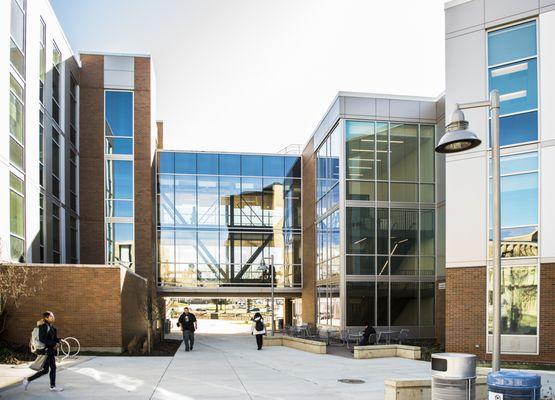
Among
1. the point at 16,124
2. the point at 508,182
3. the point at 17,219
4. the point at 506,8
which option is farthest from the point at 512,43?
the point at 17,219

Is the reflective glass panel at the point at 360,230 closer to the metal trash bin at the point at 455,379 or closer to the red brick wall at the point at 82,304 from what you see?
the red brick wall at the point at 82,304

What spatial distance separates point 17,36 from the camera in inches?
853

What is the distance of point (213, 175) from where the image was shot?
123ft

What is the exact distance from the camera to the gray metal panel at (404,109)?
28.0 meters

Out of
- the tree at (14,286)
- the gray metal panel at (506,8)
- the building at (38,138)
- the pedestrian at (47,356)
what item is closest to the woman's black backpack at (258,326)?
the tree at (14,286)

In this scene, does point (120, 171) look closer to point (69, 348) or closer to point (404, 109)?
point (404, 109)

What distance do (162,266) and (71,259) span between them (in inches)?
299

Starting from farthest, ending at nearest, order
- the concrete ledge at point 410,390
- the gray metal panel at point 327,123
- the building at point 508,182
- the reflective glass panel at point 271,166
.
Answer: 1. the reflective glass panel at point 271,166
2. the gray metal panel at point 327,123
3. the building at point 508,182
4. the concrete ledge at point 410,390

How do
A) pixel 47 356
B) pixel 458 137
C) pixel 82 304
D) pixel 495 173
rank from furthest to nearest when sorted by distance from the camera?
1. pixel 82 304
2. pixel 47 356
3. pixel 495 173
4. pixel 458 137

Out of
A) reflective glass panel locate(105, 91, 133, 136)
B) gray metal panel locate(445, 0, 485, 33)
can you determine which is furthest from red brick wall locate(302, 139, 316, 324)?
gray metal panel locate(445, 0, 485, 33)

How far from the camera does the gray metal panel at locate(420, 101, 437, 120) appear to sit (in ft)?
91.9

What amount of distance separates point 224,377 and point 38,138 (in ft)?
47.5

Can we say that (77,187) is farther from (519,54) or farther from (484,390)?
(484,390)

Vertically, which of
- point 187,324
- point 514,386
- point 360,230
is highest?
point 360,230
